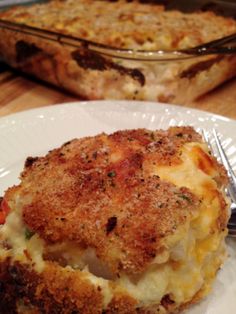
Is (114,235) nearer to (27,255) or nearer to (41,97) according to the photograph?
(27,255)

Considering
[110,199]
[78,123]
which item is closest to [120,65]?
[78,123]

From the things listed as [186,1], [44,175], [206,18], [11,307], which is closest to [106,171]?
[44,175]

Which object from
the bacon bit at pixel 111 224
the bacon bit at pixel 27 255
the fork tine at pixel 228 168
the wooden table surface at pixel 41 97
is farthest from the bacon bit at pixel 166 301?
the wooden table surface at pixel 41 97

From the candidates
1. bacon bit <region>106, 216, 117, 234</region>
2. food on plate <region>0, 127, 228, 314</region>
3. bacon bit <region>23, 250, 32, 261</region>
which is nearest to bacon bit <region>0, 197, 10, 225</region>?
food on plate <region>0, 127, 228, 314</region>

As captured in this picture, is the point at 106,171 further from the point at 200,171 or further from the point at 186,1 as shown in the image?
the point at 186,1

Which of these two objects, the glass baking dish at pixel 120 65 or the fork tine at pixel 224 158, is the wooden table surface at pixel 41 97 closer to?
the glass baking dish at pixel 120 65

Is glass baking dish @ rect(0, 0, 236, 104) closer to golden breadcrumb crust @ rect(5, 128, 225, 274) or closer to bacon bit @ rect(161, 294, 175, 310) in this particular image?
golden breadcrumb crust @ rect(5, 128, 225, 274)

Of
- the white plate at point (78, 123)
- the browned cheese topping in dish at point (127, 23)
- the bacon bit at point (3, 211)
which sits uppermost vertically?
the browned cheese topping in dish at point (127, 23)
